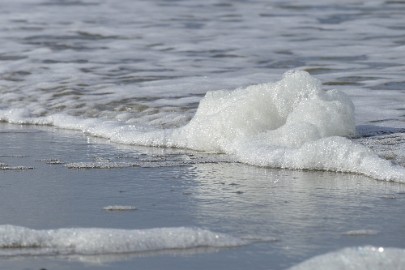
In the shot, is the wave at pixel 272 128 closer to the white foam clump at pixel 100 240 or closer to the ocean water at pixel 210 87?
the ocean water at pixel 210 87

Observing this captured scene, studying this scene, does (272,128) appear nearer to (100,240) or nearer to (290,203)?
(290,203)

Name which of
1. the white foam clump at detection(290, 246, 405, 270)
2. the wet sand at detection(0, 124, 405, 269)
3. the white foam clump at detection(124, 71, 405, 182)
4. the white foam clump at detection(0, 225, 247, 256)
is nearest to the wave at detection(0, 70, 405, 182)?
the white foam clump at detection(124, 71, 405, 182)

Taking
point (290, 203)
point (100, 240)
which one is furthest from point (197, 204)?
point (100, 240)

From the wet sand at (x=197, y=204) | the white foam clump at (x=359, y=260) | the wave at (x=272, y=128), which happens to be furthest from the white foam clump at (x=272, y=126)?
the white foam clump at (x=359, y=260)

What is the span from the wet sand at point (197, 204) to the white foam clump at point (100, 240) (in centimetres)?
7

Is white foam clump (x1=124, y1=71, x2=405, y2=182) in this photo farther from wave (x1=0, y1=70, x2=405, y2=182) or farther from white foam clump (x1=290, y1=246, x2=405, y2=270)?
white foam clump (x1=290, y1=246, x2=405, y2=270)

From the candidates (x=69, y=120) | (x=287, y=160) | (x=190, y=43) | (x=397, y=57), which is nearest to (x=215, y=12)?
(x=190, y=43)

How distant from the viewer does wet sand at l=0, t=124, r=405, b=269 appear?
341cm

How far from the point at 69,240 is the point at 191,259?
0.49 m

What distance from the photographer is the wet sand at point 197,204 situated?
3.41 m

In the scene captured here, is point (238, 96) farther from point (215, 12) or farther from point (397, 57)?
point (215, 12)

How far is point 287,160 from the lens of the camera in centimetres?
529

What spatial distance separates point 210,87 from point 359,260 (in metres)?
5.46

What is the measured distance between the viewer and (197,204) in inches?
169
